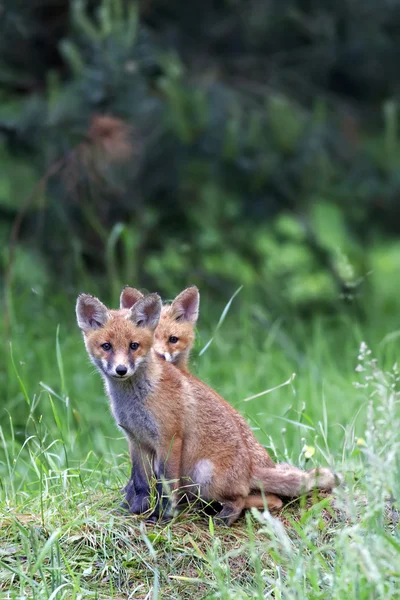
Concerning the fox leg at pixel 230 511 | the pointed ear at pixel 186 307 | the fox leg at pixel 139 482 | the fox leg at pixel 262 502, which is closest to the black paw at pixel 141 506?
the fox leg at pixel 139 482

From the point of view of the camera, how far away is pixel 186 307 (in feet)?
19.2

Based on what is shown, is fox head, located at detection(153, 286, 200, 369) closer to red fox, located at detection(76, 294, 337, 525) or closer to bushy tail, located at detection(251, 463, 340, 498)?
red fox, located at detection(76, 294, 337, 525)

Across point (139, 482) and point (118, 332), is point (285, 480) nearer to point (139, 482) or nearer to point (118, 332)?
point (139, 482)

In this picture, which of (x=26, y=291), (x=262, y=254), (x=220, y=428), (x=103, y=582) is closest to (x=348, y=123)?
(x=262, y=254)

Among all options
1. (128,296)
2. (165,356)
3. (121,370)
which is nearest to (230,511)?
(121,370)

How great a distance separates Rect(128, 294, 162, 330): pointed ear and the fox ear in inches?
5.6

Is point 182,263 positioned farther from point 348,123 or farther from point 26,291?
point 348,123

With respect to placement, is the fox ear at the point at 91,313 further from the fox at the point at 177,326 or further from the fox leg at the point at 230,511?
the fox leg at the point at 230,511

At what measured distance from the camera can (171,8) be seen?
10508 millimetres

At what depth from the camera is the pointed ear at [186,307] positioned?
5746 millimetres

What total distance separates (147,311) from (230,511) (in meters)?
1.09

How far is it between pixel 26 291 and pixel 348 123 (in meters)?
4.48

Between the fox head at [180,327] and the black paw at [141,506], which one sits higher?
the fox head at [180,327]

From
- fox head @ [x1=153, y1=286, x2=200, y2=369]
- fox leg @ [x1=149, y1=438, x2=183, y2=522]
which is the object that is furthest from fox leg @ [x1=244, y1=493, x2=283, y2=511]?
fox head @ [x1=153, y1=286, x2=200, y2=369]
